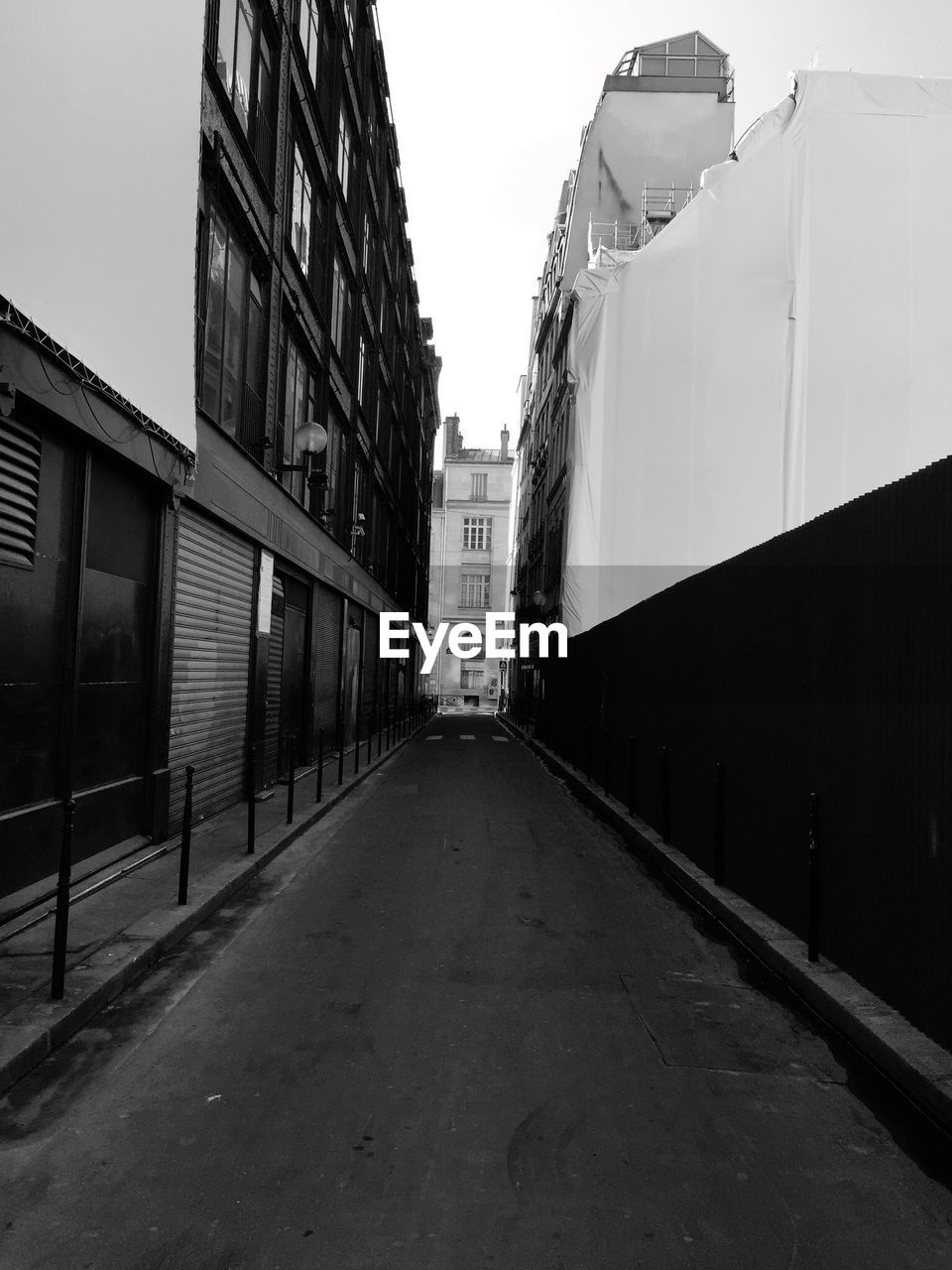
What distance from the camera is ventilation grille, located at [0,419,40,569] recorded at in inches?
277

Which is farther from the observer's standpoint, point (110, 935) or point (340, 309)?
point (340, 309)

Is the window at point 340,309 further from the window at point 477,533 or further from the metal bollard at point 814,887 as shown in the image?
the window at point 477,533

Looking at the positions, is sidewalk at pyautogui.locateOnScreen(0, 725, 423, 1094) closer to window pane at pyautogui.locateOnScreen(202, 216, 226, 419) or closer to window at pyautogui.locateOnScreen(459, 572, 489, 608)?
window pane at pyautogui.locateOnScreen(202, 216, 226, 419)

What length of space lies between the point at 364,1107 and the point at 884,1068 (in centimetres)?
258

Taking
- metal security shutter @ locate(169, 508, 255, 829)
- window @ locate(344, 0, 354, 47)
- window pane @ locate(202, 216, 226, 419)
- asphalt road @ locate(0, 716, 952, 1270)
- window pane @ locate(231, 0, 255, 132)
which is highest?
window @ locate(344, 0, 354, 47)

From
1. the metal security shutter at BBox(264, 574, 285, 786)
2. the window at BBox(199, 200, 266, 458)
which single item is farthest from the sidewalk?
the window at BBox(199, 200, 266, 458)

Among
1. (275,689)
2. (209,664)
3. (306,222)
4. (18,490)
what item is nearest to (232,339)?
(209,664)

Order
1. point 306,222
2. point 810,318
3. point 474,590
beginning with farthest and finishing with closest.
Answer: point 474,590 < point 306,222 < point 810,318

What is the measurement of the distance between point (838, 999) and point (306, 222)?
16.1 m

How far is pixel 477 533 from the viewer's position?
77.7 metres

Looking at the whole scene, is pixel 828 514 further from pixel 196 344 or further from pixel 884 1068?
pixel 196 344

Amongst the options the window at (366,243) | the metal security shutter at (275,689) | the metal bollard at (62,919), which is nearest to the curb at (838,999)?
the metal bollard at (62,919)

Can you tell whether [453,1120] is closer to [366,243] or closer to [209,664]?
[209,664]

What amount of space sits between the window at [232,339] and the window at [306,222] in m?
2.61
